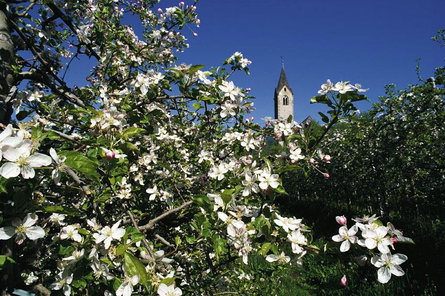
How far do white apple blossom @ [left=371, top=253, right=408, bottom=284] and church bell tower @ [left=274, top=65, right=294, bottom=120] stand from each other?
2458 inches

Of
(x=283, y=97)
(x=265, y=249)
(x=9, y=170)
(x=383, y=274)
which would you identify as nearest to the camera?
(x=9, y=170)

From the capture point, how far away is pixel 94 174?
855 millimetres

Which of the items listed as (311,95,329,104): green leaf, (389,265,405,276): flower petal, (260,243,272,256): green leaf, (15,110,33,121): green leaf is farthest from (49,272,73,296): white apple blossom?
(311,95,329,104): green leaf

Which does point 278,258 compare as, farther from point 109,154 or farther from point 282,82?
point 282,82

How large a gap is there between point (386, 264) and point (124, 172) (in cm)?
138

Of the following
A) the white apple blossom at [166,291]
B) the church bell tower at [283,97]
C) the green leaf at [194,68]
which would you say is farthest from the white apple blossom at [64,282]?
the church bell tower at [283,97]

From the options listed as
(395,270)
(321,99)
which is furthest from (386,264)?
(321,99)

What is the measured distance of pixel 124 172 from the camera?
1585 millimetres

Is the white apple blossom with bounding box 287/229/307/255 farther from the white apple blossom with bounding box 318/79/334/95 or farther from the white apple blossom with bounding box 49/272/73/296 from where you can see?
the white apple blossom with bounding box 49/272/73/296

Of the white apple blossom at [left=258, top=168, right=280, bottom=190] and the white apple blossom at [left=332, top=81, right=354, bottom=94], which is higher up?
the white apple blossom at [left=332, top=81, right=354, bottom=94]

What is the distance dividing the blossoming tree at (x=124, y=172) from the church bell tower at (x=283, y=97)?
6134 centimetres

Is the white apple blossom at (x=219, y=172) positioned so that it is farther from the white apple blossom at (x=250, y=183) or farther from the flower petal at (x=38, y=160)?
the flower petal at (x=38, y=160)

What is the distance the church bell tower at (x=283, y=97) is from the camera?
6234 cm

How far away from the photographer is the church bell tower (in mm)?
62344
